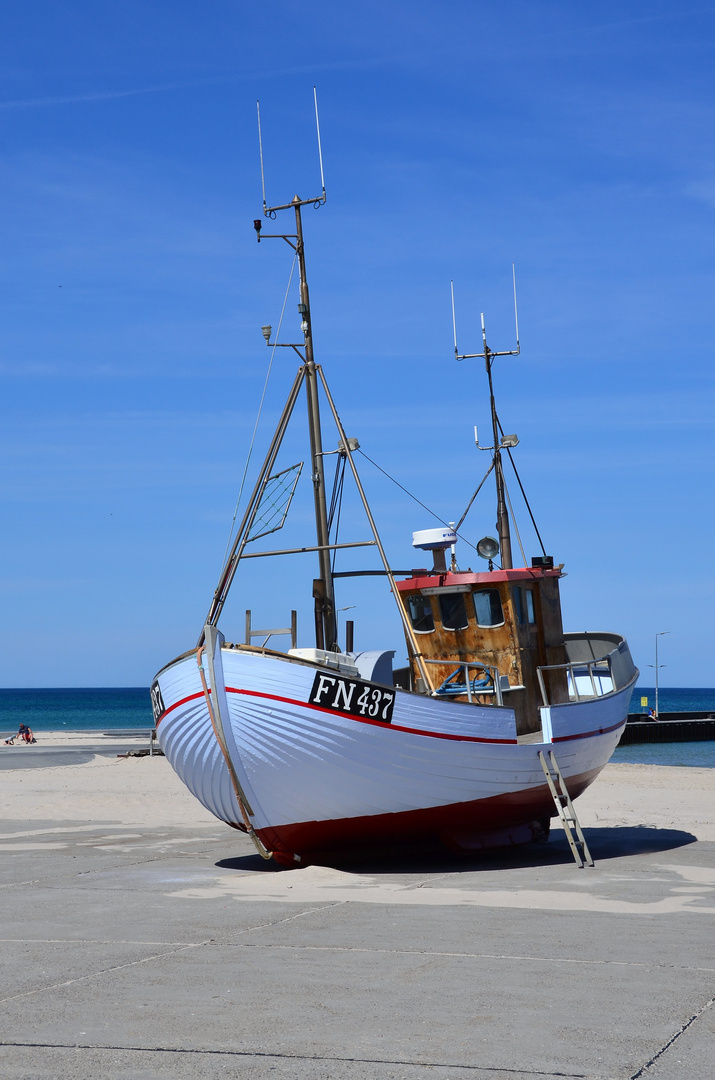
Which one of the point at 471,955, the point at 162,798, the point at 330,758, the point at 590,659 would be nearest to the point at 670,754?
the point at 590,659

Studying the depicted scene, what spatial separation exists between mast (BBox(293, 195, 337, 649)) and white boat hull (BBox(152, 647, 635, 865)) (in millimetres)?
2511

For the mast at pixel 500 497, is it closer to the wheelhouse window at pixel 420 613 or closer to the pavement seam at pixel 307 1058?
the wheelhouse window at pixel 420 613

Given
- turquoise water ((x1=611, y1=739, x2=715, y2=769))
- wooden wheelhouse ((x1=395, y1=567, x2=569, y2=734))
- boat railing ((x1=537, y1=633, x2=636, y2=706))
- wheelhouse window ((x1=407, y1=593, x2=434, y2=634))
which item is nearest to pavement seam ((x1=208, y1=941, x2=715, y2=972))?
wooden wheelhouse ((x1=395, y1=567, x2=569, y2=734))

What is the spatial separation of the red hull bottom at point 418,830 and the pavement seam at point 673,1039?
6766 mm

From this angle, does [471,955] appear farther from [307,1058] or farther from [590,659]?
[590,659]

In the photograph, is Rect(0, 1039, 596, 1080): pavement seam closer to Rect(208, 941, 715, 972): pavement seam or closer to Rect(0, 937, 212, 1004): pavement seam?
Rect(0, 937, 212, 1004): pavement seam

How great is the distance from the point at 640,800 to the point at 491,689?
10.5 m

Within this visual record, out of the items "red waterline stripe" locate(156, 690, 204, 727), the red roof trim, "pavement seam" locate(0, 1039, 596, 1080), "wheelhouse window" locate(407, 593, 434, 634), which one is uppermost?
the red roof trim

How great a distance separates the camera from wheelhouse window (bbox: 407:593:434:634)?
1728 cm

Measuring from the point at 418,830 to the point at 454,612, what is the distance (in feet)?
12.8

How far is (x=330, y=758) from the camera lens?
1297cm

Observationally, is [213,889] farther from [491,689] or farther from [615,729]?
[615,729]

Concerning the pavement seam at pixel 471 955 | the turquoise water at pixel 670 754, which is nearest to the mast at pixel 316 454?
the pavement seam at pixel 471 955

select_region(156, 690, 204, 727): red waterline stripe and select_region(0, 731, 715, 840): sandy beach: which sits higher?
select_region(156, 690, 204, 727): red waterline stripe
